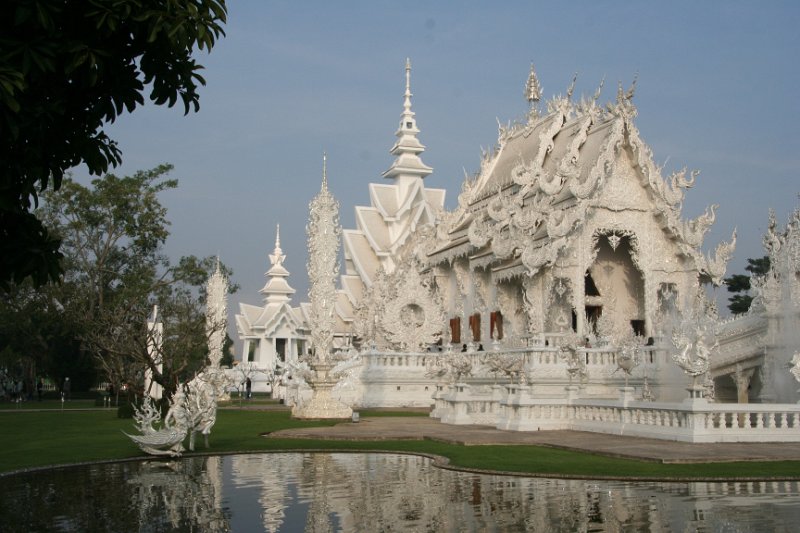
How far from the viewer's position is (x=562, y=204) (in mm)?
30172

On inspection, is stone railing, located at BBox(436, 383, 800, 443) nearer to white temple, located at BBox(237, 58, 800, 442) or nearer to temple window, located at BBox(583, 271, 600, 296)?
white temple, located at BBox(237, 58, 800, 442)

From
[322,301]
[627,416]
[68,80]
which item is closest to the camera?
[68,80]

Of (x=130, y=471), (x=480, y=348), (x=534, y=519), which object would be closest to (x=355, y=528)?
(x=534, y=519)

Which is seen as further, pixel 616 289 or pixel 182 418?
pixel 616 289

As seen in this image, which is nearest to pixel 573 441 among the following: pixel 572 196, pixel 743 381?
pixel 743 381

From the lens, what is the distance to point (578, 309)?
1139 inches

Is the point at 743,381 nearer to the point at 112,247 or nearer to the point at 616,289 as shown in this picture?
the point at 616,289

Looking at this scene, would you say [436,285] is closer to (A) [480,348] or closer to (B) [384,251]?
(A) [480,348]

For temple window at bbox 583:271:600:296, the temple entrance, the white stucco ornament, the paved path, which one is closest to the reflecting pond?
the paved path

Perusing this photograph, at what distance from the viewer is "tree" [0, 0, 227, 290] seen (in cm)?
579

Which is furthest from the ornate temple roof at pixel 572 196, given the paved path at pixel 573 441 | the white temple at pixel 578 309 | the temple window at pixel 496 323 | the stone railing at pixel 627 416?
the paved path at pixel 573 441

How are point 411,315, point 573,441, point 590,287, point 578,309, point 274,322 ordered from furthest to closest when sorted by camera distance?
1. point 274,322
2. point 411,315
3. point 590,287
4. point 578,309
5. point 573,441

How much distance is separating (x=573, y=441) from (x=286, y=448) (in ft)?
15.9

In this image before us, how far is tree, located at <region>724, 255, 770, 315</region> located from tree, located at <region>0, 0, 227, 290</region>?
1632 inches
